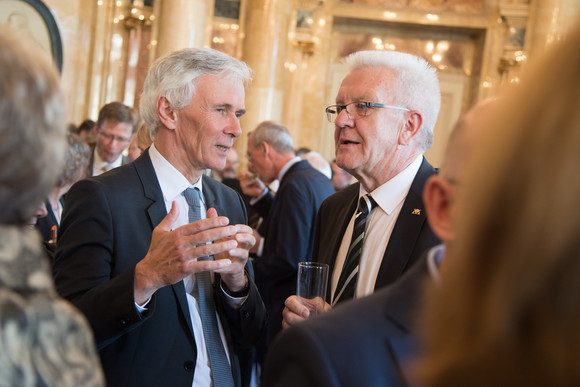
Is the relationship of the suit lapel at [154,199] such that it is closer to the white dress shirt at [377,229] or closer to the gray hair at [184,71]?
the gray hair at [184,71]

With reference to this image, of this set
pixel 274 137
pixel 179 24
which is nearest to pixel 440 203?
pixel 274 137

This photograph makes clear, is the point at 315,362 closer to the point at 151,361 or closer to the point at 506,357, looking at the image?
the point at 506,357

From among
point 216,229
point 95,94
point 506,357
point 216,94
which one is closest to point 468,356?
point 506,357

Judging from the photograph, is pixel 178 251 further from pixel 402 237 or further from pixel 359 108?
pixel 359 108

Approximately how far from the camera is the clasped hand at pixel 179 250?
201 centimetres

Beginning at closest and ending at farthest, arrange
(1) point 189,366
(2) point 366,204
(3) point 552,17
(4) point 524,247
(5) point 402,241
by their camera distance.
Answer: (4) point 524,247, (1) point 189,366, (5) point 402,241, (2) point 366,204, (3) point 552,17

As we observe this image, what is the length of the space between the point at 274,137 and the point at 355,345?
15.1 feet

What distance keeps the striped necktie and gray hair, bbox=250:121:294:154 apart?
3069mm

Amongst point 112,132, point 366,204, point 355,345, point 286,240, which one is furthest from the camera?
point 112,132

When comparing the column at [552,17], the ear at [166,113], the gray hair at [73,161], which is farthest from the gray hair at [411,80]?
the column at [552,17]

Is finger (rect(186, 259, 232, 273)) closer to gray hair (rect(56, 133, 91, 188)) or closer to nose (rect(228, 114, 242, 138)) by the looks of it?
nose (rect(228, 114, 242, 138))

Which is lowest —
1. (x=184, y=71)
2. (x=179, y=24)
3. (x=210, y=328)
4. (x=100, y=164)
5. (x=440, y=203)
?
(x=210, y=328)

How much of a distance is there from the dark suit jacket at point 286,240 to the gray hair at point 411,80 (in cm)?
208

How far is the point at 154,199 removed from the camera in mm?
2379
